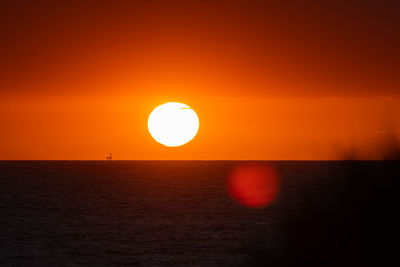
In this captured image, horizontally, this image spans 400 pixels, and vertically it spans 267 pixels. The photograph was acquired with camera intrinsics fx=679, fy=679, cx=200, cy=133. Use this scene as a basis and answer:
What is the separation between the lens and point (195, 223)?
55.9 meters

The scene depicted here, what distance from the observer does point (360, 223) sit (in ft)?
46.5

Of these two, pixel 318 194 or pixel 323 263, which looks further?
pixel 318 194

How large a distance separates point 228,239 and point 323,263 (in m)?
33.1

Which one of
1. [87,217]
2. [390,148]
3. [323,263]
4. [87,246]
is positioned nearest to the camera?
[323,263]

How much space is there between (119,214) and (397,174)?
4963 centimetres

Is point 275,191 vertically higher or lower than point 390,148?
higher

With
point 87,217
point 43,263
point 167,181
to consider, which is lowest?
point 43,263

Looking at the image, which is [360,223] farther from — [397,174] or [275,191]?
[275,191]

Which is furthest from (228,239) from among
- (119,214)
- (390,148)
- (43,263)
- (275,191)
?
(275,191)

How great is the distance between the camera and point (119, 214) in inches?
2479

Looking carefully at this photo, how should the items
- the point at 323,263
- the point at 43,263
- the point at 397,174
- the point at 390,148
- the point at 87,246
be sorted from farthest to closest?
the point at 87,246 → the point at 43,263 → the point at 390,148 → the point at 397,174 → the point at 323,263

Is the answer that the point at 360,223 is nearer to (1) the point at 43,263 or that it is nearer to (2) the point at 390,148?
(2) the point at 390,148

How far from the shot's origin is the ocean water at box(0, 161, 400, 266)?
1417 centimetres

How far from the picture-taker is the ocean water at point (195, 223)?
14172mm
